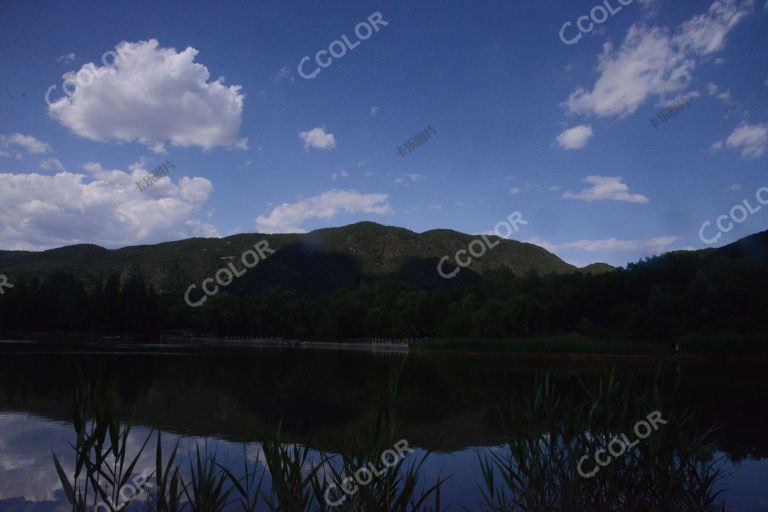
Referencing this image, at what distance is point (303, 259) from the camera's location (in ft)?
404

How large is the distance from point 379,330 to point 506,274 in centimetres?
1804

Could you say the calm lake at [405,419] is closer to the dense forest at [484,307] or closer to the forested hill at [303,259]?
the dense forest at [484,307]

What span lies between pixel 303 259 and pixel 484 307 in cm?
6715

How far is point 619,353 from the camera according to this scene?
4725cm

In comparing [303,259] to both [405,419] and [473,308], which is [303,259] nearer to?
[473,308]

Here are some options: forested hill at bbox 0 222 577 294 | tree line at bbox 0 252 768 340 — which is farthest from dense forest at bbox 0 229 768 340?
forested hill at bbox 0 222 577 294

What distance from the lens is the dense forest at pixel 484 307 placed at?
51000 mm

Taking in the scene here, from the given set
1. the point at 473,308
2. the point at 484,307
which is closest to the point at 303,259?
the point at 473,308

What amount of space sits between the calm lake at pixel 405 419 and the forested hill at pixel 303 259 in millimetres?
81369

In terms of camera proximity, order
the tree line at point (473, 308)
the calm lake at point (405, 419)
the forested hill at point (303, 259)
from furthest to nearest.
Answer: the forested hill at point (303, 259) → the tree line at point (473, 308) → the calm lake at point (405, 419)

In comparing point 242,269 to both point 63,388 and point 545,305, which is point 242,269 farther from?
point 63,388

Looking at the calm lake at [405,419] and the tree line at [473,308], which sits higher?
the tree line at [473,308]

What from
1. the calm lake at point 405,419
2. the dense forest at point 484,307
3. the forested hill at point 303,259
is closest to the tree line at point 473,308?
the dense forest at point 484,307

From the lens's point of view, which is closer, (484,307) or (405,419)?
(405,419)
